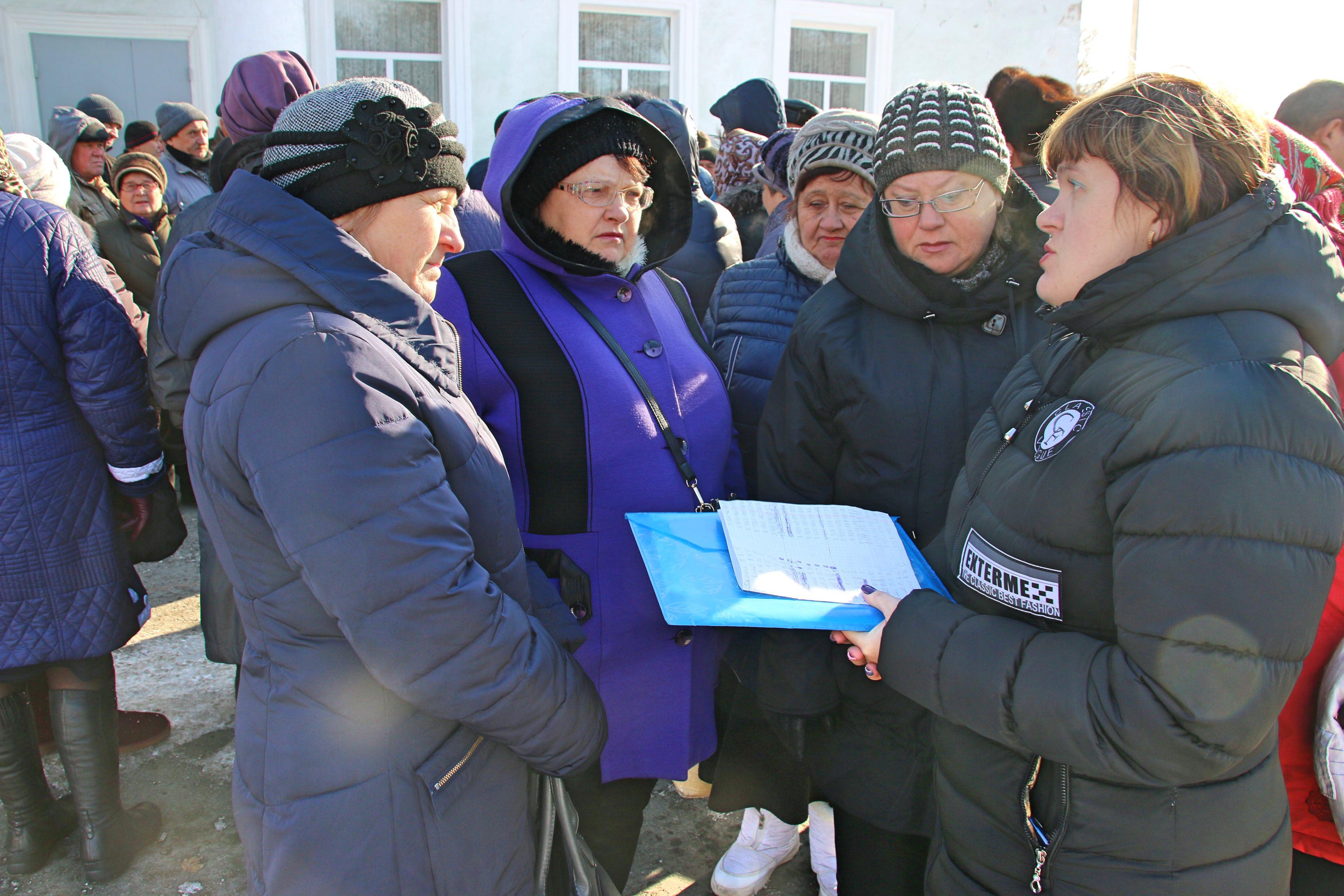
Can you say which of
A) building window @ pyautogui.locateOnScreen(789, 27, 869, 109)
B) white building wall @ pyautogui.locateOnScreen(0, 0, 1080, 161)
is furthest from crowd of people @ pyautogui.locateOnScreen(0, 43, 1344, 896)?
building window @ pyautogui.locateOnScreen(789, 27, 869, 109)

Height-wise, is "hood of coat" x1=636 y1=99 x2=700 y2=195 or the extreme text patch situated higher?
"hood of coat" x1=636 y1=99 x2=700 y2=195

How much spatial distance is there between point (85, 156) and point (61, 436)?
4407mm

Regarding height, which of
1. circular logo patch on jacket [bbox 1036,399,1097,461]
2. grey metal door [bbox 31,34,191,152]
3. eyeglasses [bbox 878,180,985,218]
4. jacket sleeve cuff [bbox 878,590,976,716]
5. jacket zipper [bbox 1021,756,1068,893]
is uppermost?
grey metal door [bbox 31,34,191,152]

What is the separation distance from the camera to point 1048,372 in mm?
1502

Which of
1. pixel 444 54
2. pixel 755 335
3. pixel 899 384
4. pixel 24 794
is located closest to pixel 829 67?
pixel 444 54

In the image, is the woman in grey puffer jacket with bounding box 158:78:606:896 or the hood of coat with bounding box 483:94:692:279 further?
the hood of coat with bounding box 483:94:692:279

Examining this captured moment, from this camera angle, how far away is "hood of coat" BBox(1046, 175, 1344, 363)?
1158 millimetres

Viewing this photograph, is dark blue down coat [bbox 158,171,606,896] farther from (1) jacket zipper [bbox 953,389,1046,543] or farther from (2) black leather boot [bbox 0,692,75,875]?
(2) black leather boot [bbox 0,692,75,875]

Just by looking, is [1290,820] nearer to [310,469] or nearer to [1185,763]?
[1185,763]

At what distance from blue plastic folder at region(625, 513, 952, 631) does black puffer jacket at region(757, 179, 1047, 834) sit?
0.67 feet

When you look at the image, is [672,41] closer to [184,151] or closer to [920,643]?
[184,151]

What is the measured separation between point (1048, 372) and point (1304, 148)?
2.45 ft

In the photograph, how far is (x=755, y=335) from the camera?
2566mm

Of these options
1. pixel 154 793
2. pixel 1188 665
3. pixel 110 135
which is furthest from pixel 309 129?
pixel 110 135
